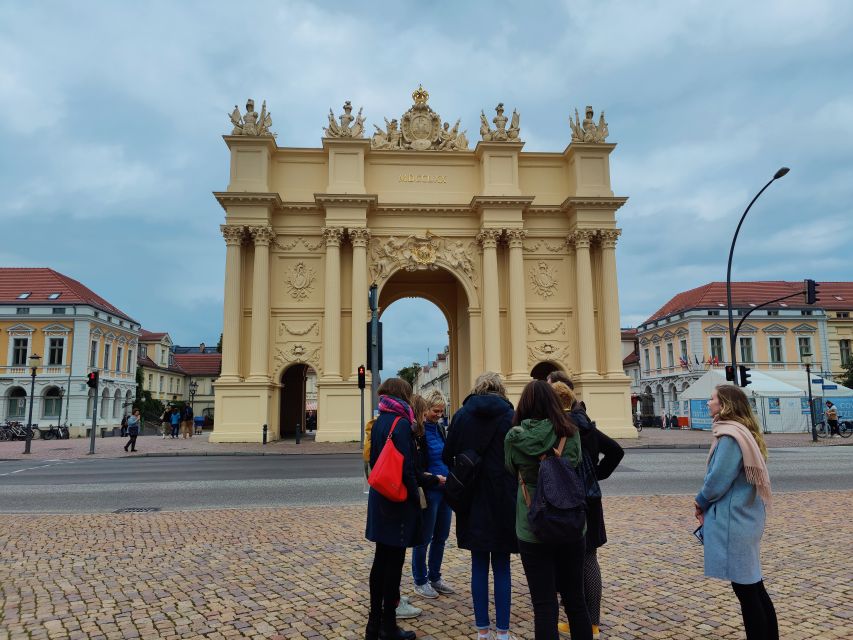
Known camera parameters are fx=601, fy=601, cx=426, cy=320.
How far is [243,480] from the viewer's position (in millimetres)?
12984

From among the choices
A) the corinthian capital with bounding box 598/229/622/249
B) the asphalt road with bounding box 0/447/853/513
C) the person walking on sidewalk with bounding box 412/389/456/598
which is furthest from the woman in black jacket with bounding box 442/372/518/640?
the corinthian capital with bounding box 598/229/622/249

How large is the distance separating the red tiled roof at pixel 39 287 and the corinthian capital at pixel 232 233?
2402 centimetres

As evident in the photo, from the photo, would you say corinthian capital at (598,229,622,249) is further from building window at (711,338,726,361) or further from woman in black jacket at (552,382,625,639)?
woman in black jacket at (552,382,625,639)

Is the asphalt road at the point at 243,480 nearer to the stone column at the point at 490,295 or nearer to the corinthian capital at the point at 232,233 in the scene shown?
the stone column at the point at 490,295

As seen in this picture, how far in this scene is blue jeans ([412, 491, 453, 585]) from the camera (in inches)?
203

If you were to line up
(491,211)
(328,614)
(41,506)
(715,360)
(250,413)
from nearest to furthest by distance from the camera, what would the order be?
(328,614), (41,506), (250,413), (491,211), (715,360)

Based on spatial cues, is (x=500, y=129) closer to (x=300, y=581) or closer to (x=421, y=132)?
(x=421, y=132)

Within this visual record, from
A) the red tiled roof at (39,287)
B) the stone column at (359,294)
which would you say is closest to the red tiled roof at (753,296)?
the stone column at (359,294)

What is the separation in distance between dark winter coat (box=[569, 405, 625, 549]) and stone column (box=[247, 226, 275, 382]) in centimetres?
2384

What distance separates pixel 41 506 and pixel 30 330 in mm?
40957

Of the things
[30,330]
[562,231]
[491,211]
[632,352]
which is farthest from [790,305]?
[30,330]

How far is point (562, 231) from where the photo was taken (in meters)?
29.9

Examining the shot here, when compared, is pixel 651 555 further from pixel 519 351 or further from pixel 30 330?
pixel 30 330

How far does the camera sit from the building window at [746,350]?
4969 centimetres
